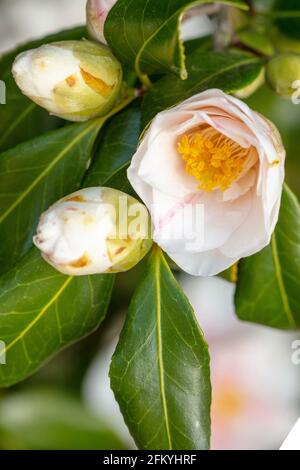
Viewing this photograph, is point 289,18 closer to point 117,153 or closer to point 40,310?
point 117,153

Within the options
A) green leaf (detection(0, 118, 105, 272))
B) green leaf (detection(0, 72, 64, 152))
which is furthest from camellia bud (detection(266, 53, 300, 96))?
green leaf (detection(0, 72, 64, 152))

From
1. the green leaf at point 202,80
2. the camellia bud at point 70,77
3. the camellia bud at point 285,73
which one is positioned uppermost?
the camellia bud at point 70,77

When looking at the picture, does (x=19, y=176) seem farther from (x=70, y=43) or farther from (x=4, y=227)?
(x=70, y=43)

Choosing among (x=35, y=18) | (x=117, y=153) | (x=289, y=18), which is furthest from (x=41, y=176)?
(x=35, y=18)

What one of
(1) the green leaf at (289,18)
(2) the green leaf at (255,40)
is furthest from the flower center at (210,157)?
(1) the green leaf at (289,18)

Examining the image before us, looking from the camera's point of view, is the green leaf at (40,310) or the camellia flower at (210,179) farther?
→ the green leaf at (40,310)

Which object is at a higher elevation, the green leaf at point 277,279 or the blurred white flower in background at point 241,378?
the green leaf at point 277,279

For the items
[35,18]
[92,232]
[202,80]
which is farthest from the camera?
[35,18]

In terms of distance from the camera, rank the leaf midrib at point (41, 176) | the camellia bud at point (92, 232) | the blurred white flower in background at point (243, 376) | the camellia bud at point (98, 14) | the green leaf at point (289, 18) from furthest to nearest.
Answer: the blurred white flower in background at point (243, 376)
the green leaf at point (289, 18)
the leaf midrib at point (41, 176)
the camellia bud at point (98, 14)
the camellia bud at point (92, 232)

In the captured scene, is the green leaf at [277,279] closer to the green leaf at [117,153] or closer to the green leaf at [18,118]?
the green leaf at [117,153]
